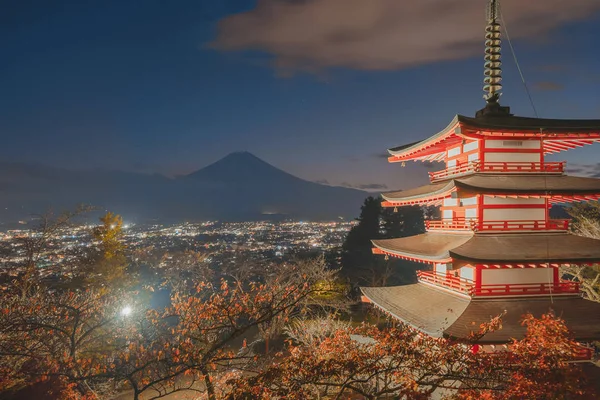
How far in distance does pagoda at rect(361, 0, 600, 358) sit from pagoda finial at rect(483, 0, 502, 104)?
32 mm

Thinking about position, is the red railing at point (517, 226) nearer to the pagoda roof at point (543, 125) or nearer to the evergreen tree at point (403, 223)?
the pagoda roof at point (543, 125)

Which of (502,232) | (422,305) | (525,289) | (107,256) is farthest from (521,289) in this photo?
(107,256)

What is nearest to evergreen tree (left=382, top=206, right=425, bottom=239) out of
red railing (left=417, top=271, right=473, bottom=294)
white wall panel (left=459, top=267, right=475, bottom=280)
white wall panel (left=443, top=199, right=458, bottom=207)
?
red railing (left=417, top=271, right=473, bottom=294)

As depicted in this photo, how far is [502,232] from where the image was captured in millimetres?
11164

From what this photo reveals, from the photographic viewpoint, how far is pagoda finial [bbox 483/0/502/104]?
40.2 ft

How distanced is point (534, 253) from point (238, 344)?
639 inches

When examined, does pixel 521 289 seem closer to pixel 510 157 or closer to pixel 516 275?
pixel 516 275

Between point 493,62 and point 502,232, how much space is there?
18.6 ft

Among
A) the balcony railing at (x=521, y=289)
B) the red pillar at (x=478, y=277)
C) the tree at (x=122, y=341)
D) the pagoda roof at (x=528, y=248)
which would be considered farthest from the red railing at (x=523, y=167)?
the tree at (x=122, y=341)

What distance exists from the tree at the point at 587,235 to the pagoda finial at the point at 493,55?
867 cm

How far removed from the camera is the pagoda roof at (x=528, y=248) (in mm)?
10031

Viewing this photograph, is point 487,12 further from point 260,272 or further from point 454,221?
point 260,272

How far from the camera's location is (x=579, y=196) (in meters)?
10.9

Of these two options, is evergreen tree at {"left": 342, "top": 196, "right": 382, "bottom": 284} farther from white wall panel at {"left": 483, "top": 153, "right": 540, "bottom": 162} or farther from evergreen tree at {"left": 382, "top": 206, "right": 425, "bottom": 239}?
white wall panel at {"left": 483, "top": 153, "right": 540, "bottom": 162}
